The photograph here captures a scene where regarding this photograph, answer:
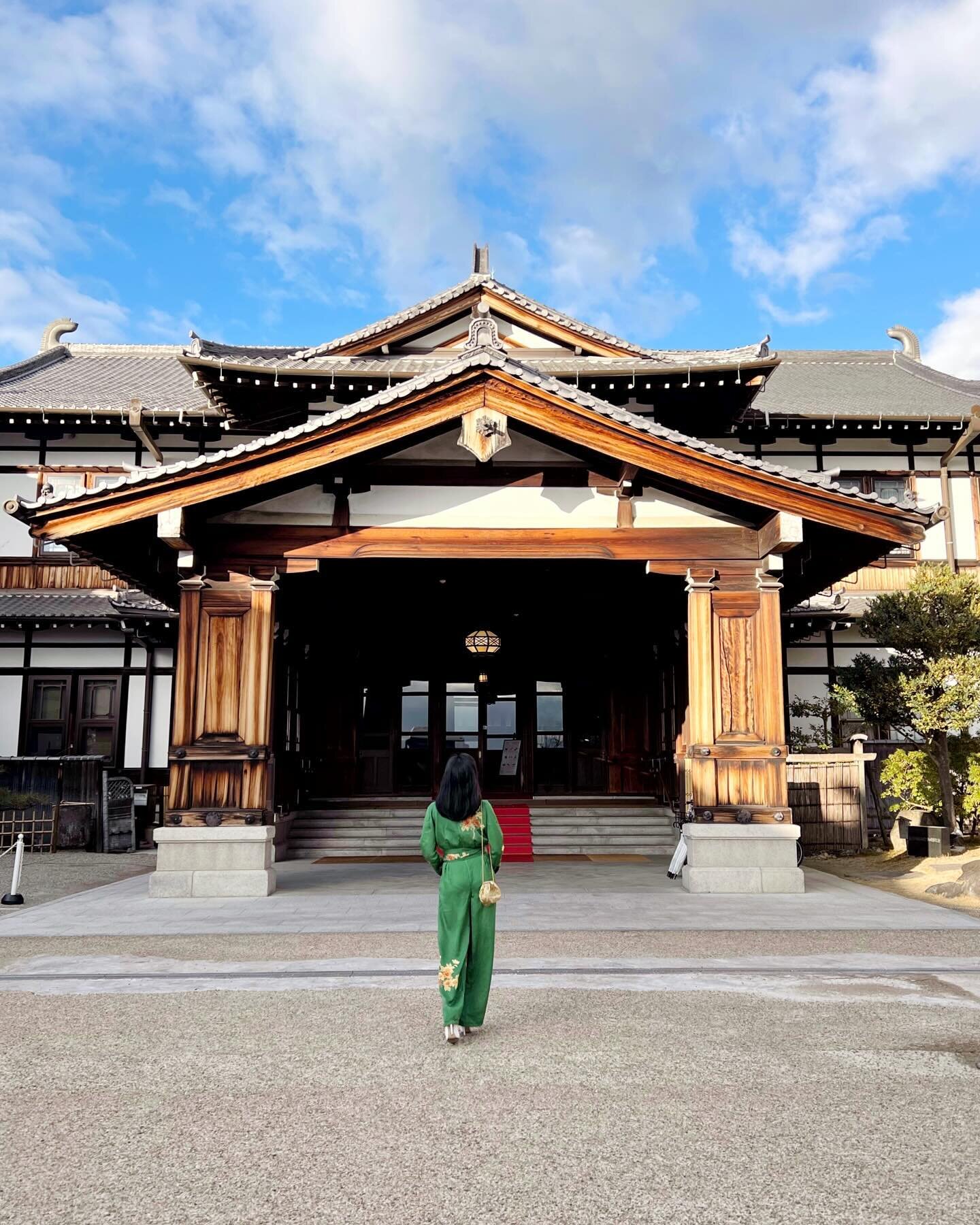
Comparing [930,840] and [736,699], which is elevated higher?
[736,699]

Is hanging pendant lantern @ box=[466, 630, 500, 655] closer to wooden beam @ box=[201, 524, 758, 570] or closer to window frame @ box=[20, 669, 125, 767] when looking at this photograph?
wooden beam @ box=[201, 524, 758, 570]

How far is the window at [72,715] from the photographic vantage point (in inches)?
707

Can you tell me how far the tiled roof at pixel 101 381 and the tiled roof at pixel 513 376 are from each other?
8312 millimetres

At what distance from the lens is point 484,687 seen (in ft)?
60.7

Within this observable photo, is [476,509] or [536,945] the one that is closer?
[536,945]

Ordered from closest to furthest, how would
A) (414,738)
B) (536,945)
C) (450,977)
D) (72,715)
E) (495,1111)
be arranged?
1. (495,1111)
2. (450,977)
3. (536,945)
4. (72,715)
5. (414,738)

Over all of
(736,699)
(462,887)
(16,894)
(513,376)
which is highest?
(513,376)

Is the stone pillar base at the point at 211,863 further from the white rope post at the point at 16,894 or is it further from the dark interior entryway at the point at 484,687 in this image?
the dark interior entryway at the point at 484,687

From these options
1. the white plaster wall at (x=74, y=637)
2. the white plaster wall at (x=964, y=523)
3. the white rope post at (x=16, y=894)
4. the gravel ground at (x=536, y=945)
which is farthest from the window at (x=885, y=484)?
the white rope post at (x=16, y=894)

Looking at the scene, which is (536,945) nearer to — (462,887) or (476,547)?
(462,887)

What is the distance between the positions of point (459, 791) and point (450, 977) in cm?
101

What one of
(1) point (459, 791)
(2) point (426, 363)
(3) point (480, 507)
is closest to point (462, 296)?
(2) point (426, 363)

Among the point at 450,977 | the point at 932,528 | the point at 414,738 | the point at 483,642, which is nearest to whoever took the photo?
the point at 450,977

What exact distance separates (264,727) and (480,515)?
139 inches
